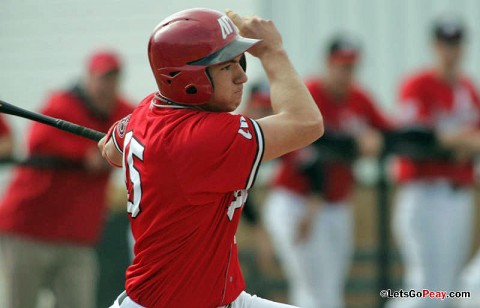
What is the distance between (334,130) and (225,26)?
149 inches

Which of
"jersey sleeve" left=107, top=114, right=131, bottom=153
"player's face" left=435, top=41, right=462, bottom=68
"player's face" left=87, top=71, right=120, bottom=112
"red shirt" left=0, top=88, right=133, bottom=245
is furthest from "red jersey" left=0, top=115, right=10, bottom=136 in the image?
"jersey sleeve" left=107, top=114, right=131, bottom=153

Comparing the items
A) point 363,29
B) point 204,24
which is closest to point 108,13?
point 363,29

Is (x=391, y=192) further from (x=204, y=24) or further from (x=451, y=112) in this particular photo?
(x=204, y=24)

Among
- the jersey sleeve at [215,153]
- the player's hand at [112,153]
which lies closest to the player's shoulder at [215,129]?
the jersey sleeve at [215,153]

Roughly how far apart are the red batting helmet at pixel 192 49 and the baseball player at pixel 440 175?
383 cm

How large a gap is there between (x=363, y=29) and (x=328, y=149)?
292 cm

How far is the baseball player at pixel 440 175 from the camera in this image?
698cm

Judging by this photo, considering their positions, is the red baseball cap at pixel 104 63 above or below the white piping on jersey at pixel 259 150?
below

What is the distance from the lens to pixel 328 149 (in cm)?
703

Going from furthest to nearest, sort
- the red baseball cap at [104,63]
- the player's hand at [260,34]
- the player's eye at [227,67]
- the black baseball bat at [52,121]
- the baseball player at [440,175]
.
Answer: the baseball player at [440,175]
the red baseball cap at [104,63]
the black baseball bat at [52,121]
the player's hand at [260,34]
the player's eye at [227,67]

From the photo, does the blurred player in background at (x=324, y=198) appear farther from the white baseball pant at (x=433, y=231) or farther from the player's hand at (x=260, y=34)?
→ the player's hand at (x=260, y=34)

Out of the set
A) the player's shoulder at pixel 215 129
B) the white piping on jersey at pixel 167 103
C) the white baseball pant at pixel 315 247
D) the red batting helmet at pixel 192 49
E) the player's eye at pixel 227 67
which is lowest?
the white baseball pant at pixel 315 247

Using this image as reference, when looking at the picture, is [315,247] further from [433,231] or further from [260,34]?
[260,34]

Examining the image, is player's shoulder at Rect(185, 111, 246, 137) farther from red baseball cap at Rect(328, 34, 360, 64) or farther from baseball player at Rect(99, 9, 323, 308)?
red baseball cap at Rect(328, 34, 360, 64)
